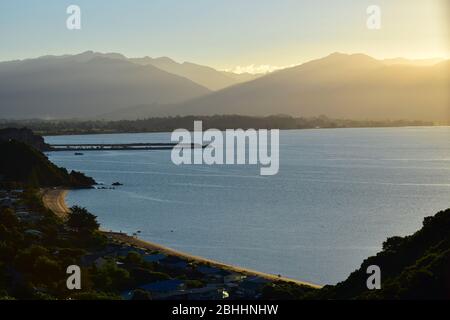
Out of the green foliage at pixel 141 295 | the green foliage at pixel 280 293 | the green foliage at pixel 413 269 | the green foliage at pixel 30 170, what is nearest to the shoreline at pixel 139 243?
the green foliage at pixel 30 170

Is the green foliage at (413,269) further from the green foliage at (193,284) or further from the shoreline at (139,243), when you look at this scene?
the shoreline at (139,243)

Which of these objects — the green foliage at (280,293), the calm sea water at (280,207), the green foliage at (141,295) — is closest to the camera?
the green foliage at (141,295)

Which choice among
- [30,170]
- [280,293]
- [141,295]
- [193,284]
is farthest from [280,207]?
[141,295]

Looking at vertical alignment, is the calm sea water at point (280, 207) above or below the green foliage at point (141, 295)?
below

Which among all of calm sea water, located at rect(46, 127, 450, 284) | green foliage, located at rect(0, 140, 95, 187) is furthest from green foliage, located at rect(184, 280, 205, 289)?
green foliage, located at rect(0, 140, 95, 187)

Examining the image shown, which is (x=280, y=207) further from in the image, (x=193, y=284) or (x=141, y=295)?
(x=141, y=295)
